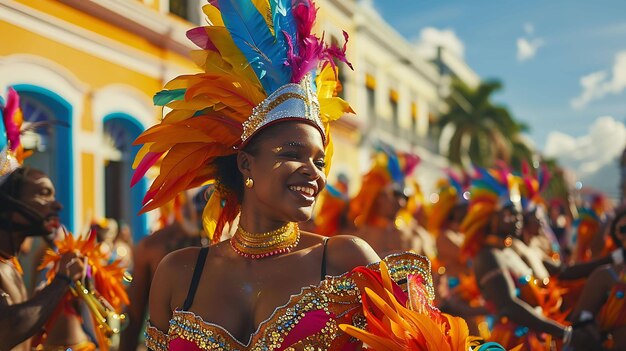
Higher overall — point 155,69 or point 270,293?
point 155,69

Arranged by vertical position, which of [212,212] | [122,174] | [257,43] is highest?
[122,174]

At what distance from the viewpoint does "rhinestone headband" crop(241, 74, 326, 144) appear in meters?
2.69

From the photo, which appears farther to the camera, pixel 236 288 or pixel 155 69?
pixel 155 69

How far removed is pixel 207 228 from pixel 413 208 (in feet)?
22.4

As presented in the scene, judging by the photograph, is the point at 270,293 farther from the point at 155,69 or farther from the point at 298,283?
the point at 155,69

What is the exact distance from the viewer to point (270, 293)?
2609 millimetres

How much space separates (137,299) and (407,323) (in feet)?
7.50

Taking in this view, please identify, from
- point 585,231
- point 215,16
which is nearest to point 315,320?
point 215,16

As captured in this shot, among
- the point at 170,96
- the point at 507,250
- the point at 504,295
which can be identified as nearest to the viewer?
the point at 170,96

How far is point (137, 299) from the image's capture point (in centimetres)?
423

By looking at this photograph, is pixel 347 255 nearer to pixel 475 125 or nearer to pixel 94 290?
pixel 94 290

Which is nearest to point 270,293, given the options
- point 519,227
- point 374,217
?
point 519,227

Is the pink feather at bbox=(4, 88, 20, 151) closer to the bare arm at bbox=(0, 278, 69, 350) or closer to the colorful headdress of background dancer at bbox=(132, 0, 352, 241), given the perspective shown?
the bare arm at bbox=(0, 278, 69, 350)

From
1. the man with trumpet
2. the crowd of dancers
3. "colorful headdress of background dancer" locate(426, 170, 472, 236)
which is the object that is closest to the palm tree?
"colorful headdress of background dancer" locate(426, 170, 472, 236)
